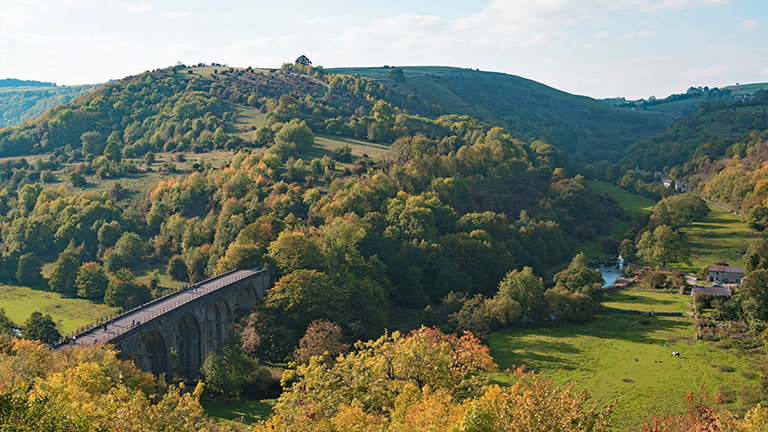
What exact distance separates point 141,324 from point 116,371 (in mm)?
10242

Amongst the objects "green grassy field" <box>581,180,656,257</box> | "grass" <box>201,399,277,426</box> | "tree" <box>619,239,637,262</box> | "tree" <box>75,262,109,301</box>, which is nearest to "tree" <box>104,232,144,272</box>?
"tree" <box>75,262,109,301</box>

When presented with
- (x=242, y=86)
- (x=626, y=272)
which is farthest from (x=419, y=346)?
(x=242, y=86)

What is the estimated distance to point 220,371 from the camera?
1898 inches

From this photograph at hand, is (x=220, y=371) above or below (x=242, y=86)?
below

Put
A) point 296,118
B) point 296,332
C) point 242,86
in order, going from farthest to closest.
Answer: point 242,86 < point 296,118 < point 296,332

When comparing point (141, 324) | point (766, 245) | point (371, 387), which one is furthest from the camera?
point (766, 245)

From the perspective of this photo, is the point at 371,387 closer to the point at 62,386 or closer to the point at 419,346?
the point at 419,346

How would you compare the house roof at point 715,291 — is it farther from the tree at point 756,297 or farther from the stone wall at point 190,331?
the stone wall at point 190,331

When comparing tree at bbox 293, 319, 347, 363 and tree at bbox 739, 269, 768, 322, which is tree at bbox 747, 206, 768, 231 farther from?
tree at bbox 293, 319, 347, 363

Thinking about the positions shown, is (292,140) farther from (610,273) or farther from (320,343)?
(320,343)

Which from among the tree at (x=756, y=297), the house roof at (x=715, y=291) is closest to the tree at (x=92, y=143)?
the house roof at (x=715, y=291)

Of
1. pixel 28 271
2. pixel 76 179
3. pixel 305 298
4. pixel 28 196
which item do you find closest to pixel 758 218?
pixel 305 298

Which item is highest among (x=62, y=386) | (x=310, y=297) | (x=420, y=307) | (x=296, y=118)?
(x=296, y=118)

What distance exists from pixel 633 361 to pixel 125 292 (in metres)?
58.8
